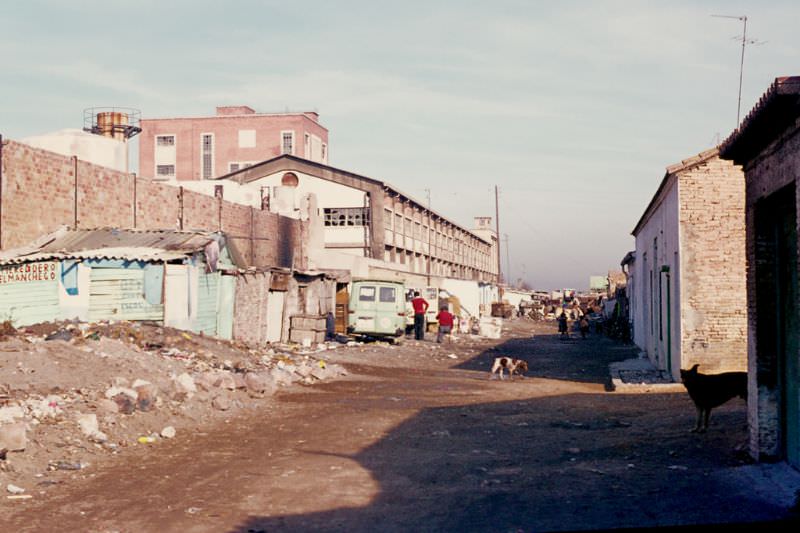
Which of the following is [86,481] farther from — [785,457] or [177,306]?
[177,306]

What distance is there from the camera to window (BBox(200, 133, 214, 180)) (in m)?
70.7

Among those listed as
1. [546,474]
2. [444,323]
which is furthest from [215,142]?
[546,474]

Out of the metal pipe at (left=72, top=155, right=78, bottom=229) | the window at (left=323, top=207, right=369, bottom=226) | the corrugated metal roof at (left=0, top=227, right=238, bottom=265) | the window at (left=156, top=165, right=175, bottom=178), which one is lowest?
the corrugated metal roof at (left=0, top=227, right=238, bottom=265)

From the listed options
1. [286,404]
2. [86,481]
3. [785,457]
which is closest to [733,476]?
[785,457]

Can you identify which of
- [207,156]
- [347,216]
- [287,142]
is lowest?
[347,216]

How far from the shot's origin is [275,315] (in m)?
28.0

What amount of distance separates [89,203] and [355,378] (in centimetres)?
964

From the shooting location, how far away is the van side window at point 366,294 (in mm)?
32312

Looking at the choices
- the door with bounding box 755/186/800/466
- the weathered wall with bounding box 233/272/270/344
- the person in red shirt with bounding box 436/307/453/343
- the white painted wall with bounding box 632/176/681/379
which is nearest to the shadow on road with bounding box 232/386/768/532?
the door with bounding box 755/186/800/466

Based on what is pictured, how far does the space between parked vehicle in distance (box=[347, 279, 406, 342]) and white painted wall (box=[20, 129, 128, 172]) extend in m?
9.64

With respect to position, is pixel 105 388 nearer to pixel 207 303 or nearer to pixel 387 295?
pixel 207 303

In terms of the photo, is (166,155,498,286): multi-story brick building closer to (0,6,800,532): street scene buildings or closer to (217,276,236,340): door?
(0,6,800,532): street scene buildings

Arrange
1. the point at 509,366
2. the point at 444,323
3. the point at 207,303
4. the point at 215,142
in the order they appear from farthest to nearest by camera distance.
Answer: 1. the point at 215,142
2. the point at 444,323
3. the point at 207,303
4. the point at 509,366

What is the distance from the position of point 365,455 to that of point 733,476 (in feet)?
13.6
